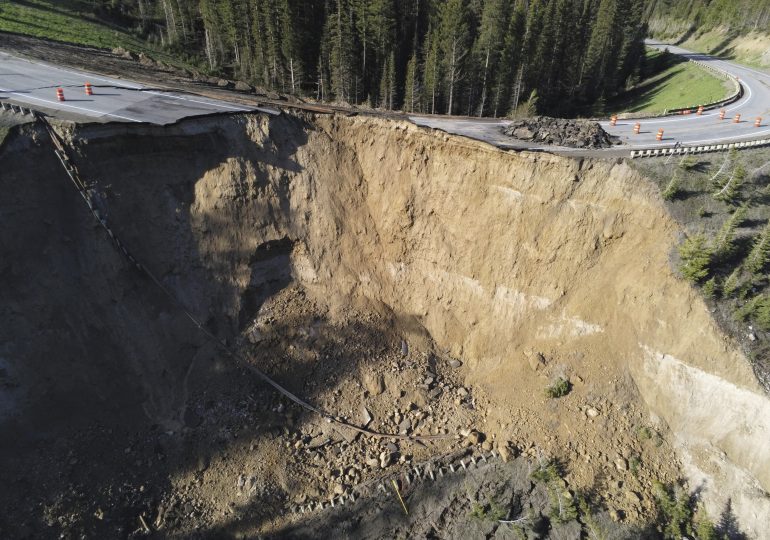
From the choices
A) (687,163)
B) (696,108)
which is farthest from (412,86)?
(687,163)

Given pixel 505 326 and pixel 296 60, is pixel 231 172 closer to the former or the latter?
pixel 505 326

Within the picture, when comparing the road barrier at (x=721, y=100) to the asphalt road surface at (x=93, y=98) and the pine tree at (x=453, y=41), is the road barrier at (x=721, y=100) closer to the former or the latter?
the pine tree at (x=453, y=41)

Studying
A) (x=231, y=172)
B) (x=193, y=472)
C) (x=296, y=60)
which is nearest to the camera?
(x=193, y=472)

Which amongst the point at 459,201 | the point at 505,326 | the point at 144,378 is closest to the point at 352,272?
the point at 459,201

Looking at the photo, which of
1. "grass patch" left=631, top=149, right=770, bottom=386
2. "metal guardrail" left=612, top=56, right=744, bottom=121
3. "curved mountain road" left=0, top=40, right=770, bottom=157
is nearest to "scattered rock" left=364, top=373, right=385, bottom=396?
"grass patch" left=631, top=149, right=770, bottom=386

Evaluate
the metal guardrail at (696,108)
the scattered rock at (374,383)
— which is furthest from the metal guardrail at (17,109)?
the metal guardrail at (696,108)

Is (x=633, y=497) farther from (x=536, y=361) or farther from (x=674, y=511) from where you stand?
(x=536, y=361)
